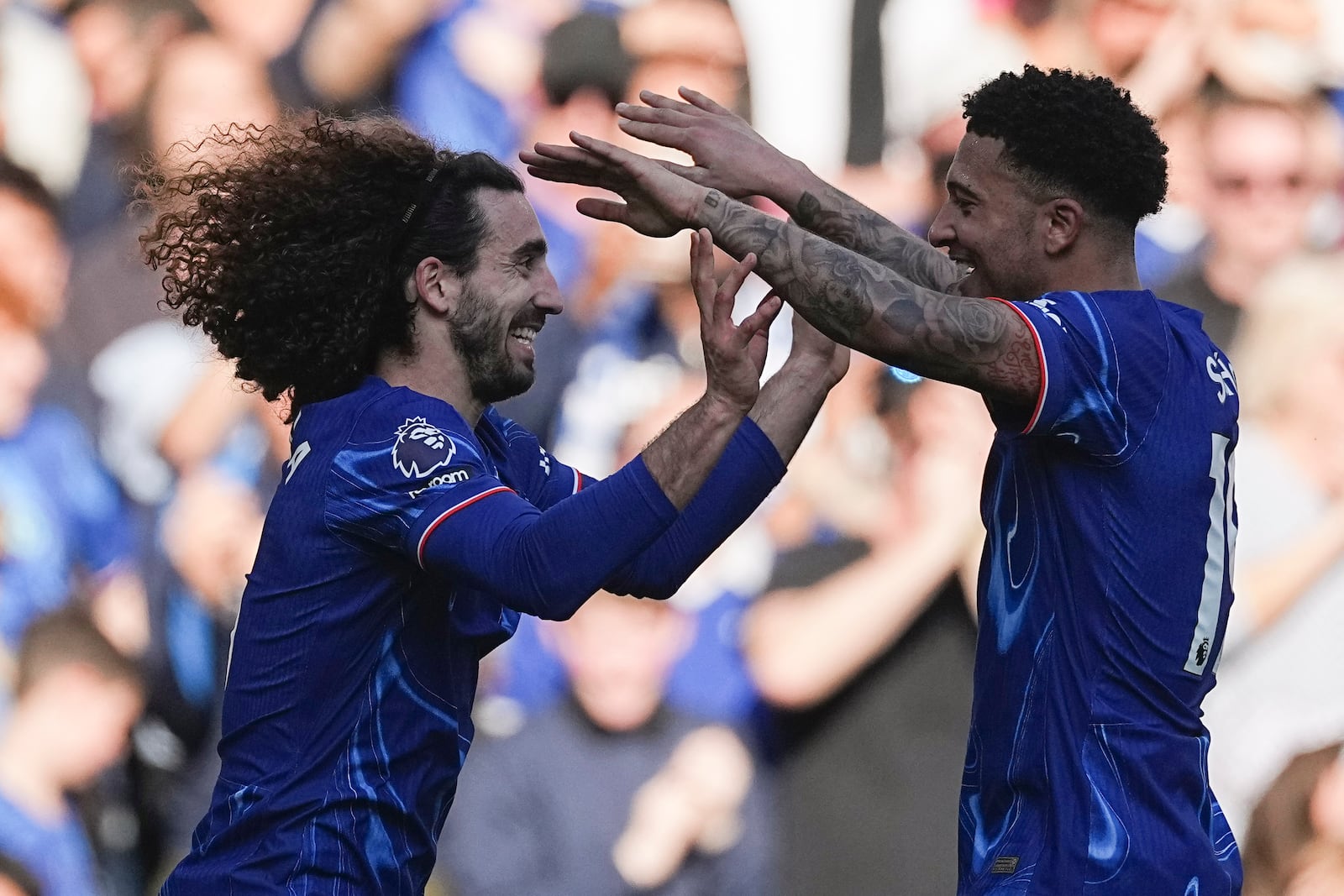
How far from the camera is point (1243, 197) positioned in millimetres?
3920

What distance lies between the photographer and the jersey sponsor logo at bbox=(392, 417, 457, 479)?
2.23 meters

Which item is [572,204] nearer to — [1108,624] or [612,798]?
[612,798]

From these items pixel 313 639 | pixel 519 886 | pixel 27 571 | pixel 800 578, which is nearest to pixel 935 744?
pixel 800 578

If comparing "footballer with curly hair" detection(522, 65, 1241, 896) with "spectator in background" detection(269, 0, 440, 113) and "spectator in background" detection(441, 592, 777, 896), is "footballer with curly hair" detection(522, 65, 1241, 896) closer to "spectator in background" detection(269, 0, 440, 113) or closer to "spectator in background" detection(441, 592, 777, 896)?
"spectator in background" detection(441, 592, 777, 896)

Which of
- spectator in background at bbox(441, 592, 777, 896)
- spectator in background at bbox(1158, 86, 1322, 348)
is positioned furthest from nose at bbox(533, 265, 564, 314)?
spectator in background at bbox(1158, 86, 1322, 348)

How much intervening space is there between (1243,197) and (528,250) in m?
2.17

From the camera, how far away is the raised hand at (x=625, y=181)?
246cm

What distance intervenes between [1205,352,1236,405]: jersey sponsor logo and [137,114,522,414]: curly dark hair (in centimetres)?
118

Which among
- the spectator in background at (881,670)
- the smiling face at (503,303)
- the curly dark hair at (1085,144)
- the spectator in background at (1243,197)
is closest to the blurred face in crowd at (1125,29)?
the spectator in background at (1243,197)

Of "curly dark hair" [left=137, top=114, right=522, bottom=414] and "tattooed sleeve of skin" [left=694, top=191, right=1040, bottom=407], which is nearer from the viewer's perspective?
"tattooed sleeve of skin" [left=694, top=191, right=1040, bottom=407]

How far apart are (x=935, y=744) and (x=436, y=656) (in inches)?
71.7

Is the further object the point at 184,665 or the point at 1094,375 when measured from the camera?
the point at 184,665

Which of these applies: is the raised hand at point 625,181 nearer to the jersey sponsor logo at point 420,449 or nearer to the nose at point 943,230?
the nose at point 943,230

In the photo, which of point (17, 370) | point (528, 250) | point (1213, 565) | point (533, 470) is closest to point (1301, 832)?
point (1213, 565)
